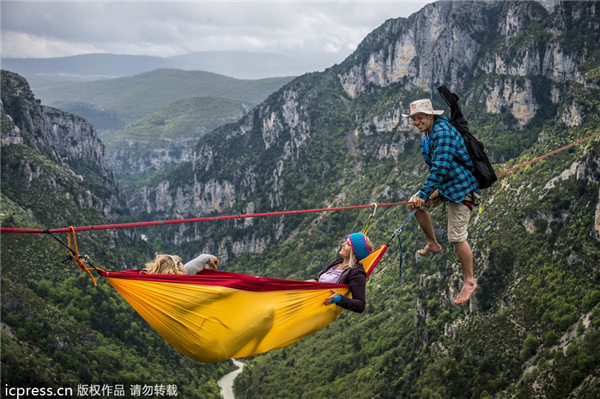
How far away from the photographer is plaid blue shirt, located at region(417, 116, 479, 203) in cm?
728

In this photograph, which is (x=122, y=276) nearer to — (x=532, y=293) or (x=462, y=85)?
(x=532, y=293)

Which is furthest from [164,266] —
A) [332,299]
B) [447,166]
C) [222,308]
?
[447,166]

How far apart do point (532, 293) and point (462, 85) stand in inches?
3343

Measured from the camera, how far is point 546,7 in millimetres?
103500

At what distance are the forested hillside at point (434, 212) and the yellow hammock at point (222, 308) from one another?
3401 cm

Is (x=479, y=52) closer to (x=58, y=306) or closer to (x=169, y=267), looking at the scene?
(x=58, y=306)

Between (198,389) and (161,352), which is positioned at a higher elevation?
(161,352)

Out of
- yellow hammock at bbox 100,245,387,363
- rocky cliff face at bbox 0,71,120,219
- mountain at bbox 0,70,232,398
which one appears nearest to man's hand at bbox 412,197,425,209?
yellow hammock at bbox 100,245,387,363

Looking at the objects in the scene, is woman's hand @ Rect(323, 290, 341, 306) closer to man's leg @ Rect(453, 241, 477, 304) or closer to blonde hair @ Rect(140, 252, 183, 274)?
man's leg @ Rect(453, 241, 477, 304)

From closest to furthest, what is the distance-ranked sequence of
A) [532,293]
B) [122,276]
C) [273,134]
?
[122,276] < [532,293] < [273,134]

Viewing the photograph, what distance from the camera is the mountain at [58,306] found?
170ft

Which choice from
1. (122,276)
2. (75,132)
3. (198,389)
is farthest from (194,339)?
(75,132)

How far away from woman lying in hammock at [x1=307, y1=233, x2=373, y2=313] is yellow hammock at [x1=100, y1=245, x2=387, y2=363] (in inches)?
7.4

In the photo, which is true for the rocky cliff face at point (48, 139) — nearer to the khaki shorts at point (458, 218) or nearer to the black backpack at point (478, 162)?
the khaki shorts at point (458, 218)
